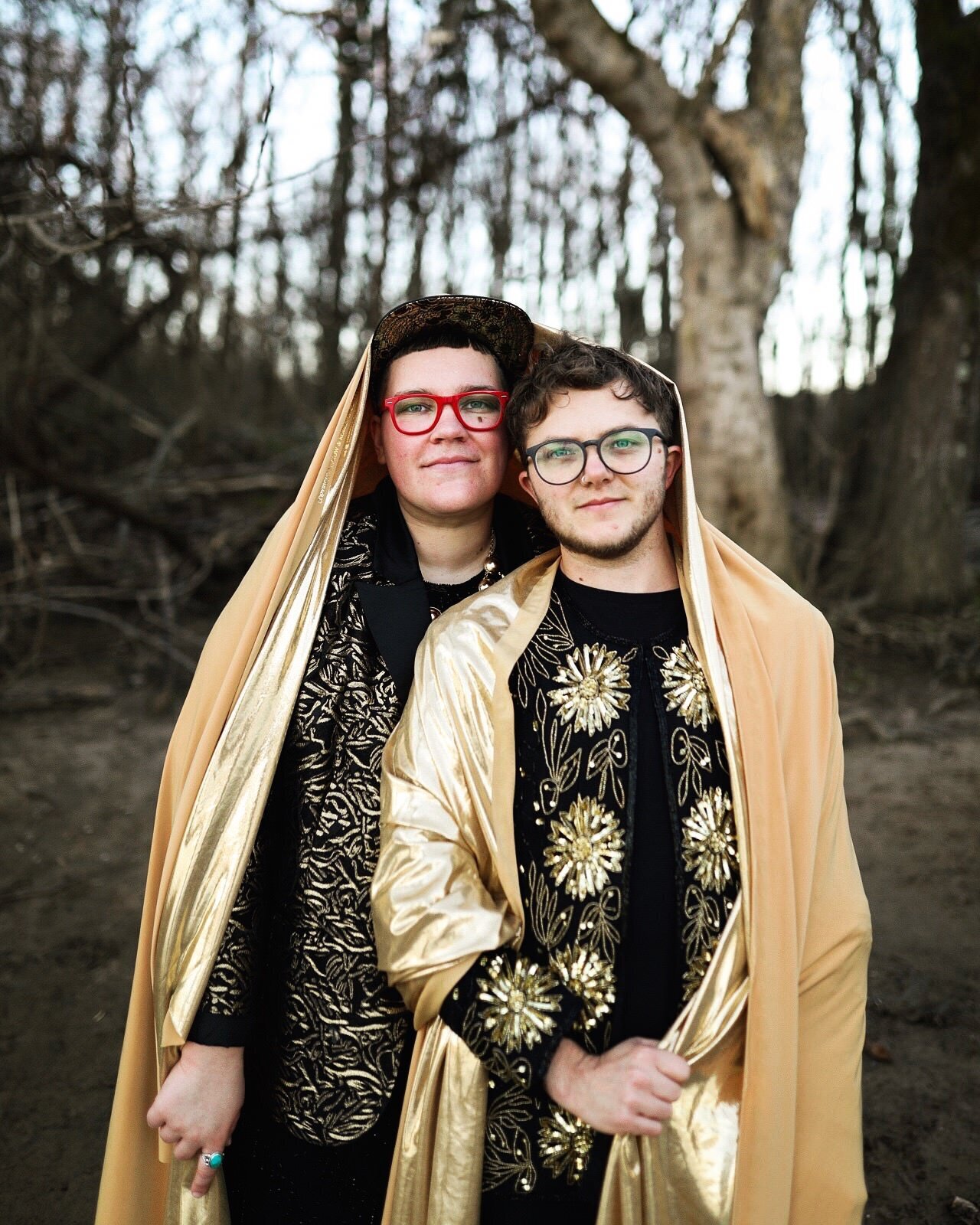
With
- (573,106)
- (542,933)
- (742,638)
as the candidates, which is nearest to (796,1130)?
(542,933)

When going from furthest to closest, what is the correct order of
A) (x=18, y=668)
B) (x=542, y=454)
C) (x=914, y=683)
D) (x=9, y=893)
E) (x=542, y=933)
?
(x=914, y=683), (x=18, y=668), (x=9, y=893), (x=542, y=454), (x=542, y=933)

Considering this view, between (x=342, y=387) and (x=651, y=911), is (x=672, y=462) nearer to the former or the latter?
(x=651, y=911)

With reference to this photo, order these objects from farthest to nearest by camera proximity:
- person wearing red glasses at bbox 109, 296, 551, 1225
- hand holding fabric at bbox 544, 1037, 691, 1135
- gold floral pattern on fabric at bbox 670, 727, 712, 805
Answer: person wearing red glasses at bbox 109, 296, 551, 1225
gold floral pattern on fabric at bbox 670, 727, 712, 805
hand holding fabric at bbox 544, 1037, 691, 1135

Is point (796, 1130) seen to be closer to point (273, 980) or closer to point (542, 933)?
point (542, 933)

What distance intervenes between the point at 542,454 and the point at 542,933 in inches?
33.6

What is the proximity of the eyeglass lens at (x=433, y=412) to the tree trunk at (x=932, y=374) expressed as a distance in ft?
19.7

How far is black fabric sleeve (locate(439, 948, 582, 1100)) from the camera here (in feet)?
4.84

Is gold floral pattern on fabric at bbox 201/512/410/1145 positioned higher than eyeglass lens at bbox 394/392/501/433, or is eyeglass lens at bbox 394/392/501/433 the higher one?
eyeglass lens at bbox 394/392/501/433

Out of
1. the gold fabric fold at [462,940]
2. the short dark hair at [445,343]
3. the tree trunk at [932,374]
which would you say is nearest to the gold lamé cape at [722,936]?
the gold fabric fold at [462,940]

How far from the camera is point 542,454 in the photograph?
175cm

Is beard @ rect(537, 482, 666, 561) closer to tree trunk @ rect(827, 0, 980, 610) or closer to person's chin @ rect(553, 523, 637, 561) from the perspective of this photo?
person's chin @ rect(553, 523, 637, 561)

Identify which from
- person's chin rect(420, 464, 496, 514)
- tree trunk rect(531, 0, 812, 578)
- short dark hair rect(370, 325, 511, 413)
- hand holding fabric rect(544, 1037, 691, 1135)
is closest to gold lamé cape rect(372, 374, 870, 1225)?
hand holding fabric rect(544, 1037, 691, 1135)

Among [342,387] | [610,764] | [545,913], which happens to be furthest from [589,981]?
[342,387]

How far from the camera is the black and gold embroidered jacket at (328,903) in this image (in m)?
1.78
